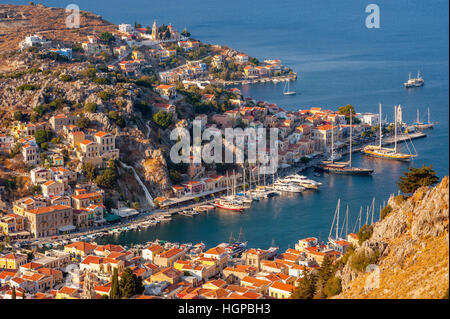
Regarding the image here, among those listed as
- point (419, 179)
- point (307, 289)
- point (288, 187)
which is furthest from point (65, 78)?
point (419, 179)

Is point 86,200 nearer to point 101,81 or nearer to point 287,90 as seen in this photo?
point 101,81

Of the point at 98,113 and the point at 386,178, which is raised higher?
the point at 98,113

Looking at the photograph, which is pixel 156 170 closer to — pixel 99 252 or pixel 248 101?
pixel 99 252

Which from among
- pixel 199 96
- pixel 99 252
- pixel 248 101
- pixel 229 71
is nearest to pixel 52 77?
pixel 199 96

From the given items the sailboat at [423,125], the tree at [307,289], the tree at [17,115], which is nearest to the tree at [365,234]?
the tree at [307,289]

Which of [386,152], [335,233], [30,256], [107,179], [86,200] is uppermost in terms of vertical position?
[386,152]

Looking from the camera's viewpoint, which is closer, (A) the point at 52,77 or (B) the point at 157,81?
(A) the point at 52,77
